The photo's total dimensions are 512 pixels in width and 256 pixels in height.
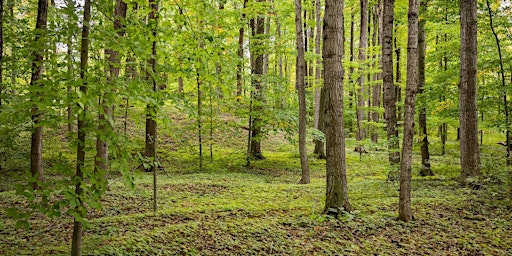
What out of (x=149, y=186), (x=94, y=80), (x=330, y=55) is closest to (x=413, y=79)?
(x=330, y=55)

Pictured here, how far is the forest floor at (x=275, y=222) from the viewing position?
4727 millimetres

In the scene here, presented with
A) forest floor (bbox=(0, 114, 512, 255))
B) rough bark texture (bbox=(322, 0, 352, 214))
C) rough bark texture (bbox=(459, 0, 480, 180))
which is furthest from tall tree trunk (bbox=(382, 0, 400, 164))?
rough bark texture (bbox=(322, 0, 352, 214))

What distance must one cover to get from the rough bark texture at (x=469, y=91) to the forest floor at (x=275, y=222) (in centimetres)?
48

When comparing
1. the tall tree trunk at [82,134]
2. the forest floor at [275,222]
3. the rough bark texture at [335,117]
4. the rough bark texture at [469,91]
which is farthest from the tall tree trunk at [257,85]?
the tall tree trunk at [82,134]

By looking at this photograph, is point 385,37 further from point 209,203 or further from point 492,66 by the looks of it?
point 209,203

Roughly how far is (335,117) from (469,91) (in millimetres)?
4897

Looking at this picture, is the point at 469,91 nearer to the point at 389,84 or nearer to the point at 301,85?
the point at 389,84

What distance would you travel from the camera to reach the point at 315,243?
16.9ft

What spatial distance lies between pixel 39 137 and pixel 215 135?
1098 cm

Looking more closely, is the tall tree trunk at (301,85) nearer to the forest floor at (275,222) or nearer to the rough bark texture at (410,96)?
the forest floor at (275,222)

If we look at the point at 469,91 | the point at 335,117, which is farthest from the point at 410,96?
the point at 469,91

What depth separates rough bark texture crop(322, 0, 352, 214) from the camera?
20.5 ft

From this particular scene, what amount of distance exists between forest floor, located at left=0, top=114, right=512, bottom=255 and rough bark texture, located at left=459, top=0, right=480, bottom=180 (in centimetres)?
48

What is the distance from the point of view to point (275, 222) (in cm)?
592
